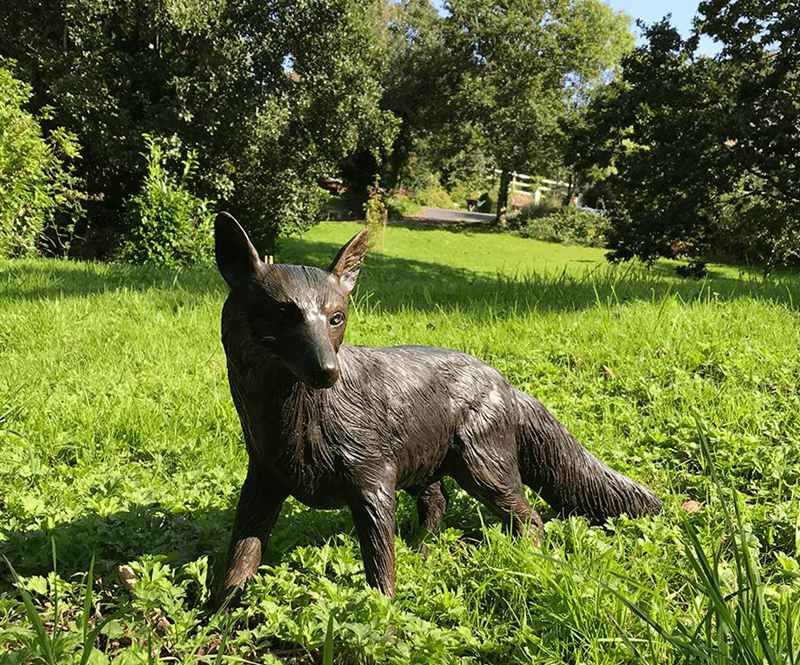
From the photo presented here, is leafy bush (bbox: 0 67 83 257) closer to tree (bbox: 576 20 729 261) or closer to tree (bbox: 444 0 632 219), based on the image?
tree (bbox: 576 20 729 261)

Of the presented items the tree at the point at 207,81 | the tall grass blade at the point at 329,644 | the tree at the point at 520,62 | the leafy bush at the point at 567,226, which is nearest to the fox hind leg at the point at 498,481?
the tall grass blade at the point at 329,644

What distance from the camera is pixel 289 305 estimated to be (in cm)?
180

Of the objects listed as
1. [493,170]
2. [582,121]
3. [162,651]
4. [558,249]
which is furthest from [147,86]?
[493,170]

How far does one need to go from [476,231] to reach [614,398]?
25874mm

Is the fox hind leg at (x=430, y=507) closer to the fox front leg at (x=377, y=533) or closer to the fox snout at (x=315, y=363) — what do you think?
the fox front leg at (x=377, y=533)

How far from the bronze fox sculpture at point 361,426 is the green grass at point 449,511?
0.56 ft

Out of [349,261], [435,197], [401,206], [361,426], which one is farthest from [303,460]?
[435,197]

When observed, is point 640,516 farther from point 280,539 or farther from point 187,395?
point 187,395

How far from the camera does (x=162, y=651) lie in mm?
2072

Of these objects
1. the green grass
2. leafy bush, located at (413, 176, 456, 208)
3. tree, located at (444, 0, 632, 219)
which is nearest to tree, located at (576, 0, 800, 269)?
the green grass

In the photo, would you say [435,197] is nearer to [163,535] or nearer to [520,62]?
[520,62]

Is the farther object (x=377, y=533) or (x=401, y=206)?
(x=401, y=206)

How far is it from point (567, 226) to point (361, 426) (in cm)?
2887

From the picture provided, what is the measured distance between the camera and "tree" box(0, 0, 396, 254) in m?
12.3
